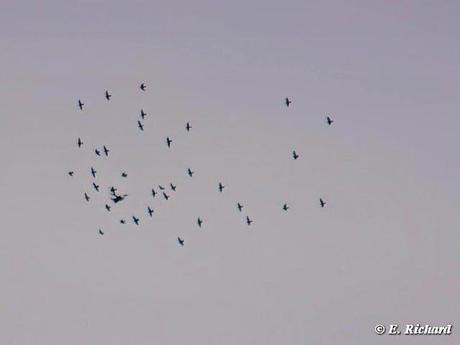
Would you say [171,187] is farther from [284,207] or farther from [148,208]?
[284,207]

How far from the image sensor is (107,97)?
A: 615 ft

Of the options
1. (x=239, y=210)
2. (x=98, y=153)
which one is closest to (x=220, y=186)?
(x=239, y=210)

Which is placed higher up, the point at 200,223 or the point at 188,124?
the point at 188,124

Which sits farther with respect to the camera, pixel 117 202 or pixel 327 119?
pixel 117 202

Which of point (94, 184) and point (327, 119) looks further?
point (94, 184)

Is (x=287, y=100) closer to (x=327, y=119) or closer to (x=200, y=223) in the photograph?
(x=327, y=119)

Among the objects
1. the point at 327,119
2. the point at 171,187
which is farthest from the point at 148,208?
the point at 327,119

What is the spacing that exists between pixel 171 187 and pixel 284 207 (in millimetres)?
17399

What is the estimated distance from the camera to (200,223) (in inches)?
7628

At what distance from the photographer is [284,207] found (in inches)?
7456

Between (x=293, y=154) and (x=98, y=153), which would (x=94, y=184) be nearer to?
(x=98, y=153)

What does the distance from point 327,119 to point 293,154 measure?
678 cm

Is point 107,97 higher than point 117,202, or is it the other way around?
point 107,97

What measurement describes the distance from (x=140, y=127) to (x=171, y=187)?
15.7 meters
